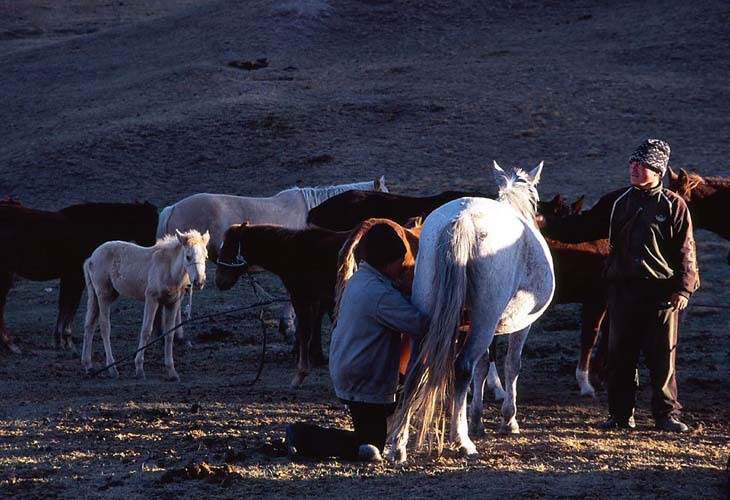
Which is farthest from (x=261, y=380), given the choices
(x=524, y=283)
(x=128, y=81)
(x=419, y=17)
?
(x=419, y=17)

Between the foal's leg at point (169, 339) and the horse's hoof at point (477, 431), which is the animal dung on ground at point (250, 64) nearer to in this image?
the foal's leg at point (169, 339)

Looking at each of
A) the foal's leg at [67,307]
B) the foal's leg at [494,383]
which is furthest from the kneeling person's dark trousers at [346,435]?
the foal's leg at [67,307]

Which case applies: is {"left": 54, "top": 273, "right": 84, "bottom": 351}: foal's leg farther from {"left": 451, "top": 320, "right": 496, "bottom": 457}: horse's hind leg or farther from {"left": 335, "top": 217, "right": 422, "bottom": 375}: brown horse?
{"left": 451, "top": 320, "right": 496, "bottom": 457}: horse's hind leg

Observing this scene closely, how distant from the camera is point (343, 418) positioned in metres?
8.52

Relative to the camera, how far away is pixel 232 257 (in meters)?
11.1

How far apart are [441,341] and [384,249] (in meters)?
0.66

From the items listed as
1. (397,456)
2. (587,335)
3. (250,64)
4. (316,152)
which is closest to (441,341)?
(397,456)

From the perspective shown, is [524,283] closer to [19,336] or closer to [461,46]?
[19,336]

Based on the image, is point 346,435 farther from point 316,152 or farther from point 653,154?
point 316,152

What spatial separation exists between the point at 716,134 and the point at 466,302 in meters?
16.9

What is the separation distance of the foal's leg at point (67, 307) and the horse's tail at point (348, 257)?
6766 mm

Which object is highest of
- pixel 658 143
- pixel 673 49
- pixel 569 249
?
pixel 673 49

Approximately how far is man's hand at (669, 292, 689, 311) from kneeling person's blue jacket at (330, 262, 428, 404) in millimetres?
2177

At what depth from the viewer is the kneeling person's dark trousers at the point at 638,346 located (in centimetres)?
785
